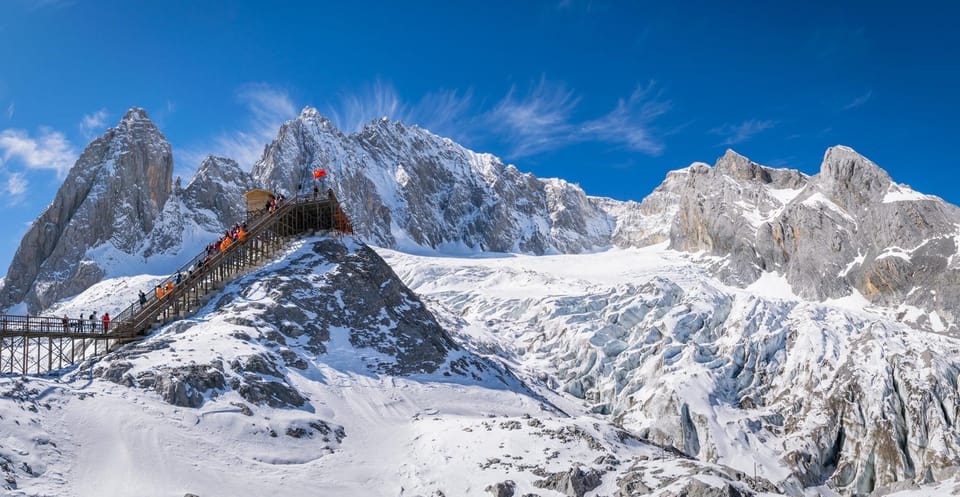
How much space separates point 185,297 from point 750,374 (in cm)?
6377

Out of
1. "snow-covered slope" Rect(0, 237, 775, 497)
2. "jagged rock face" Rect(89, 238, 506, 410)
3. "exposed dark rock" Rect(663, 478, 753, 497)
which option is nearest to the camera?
"exposed dark rock" Rect(663, 478, 753, 497)

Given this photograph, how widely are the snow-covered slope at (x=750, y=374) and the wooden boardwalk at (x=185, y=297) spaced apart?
29.9 meters

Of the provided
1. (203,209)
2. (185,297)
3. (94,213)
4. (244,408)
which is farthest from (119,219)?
(244,408)

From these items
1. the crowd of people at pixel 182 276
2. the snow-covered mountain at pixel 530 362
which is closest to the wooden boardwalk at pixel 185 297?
the crowd of people at pixel 182 276

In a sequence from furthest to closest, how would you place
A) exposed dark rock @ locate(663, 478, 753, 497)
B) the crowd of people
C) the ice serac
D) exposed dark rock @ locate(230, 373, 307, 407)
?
the ice serac
the crowd of people
exposed dark rock @ locate(230, 373, 307, 407)
exposed dark rock @ locate(663, 478, 753, 497)

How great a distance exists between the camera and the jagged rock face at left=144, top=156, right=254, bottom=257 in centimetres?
15588

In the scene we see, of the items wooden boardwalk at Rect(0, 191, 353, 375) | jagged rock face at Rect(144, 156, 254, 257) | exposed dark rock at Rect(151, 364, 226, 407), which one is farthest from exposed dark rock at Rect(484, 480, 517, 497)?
jagged rock face at Rect(144, 156, 254, 257)

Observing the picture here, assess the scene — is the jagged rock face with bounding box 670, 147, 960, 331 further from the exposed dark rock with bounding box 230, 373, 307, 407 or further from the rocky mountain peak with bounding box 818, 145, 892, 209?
the exposed dark rock with bounding box 230, 373, 307, 407

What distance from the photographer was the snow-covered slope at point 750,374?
85.9 meters

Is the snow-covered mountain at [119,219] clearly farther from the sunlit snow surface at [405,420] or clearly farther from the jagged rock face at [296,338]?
the jagged rock face at [296,338]

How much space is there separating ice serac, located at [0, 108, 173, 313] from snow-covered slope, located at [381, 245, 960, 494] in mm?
67000

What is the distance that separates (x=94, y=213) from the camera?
510 feet

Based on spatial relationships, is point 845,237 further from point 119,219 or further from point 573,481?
point 119,219

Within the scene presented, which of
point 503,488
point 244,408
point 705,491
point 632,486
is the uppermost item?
point 244,408
